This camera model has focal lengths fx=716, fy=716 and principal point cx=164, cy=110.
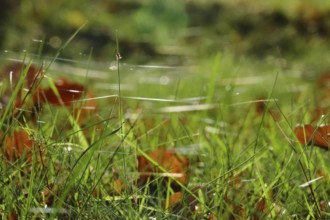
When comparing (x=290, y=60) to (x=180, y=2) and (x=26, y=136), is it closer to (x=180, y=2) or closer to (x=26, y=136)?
(x=180, y=2)

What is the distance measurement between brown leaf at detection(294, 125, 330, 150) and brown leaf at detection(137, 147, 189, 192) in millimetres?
236

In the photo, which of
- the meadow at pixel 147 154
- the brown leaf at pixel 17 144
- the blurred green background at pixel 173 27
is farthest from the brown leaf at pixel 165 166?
the blurred green background at pixel 173 27

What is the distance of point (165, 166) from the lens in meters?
1.44

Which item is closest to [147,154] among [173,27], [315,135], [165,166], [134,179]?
[165,166]

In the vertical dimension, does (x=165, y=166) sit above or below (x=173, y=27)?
above

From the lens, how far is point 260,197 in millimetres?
1251

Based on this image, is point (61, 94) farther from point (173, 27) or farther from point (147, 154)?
point (173, 27)

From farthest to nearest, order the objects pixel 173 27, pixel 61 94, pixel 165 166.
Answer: pixel 173 27
pixel 61 94
pixel 165 166

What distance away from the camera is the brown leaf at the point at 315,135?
1288 millimetres

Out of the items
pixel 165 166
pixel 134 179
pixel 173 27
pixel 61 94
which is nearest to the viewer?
pixel 134 179

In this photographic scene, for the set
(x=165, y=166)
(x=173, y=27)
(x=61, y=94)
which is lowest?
(x=173, y=27)

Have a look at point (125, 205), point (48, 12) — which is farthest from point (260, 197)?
point (48, 12)

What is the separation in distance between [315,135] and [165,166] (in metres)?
0.31

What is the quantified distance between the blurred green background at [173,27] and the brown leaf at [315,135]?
423 cm
